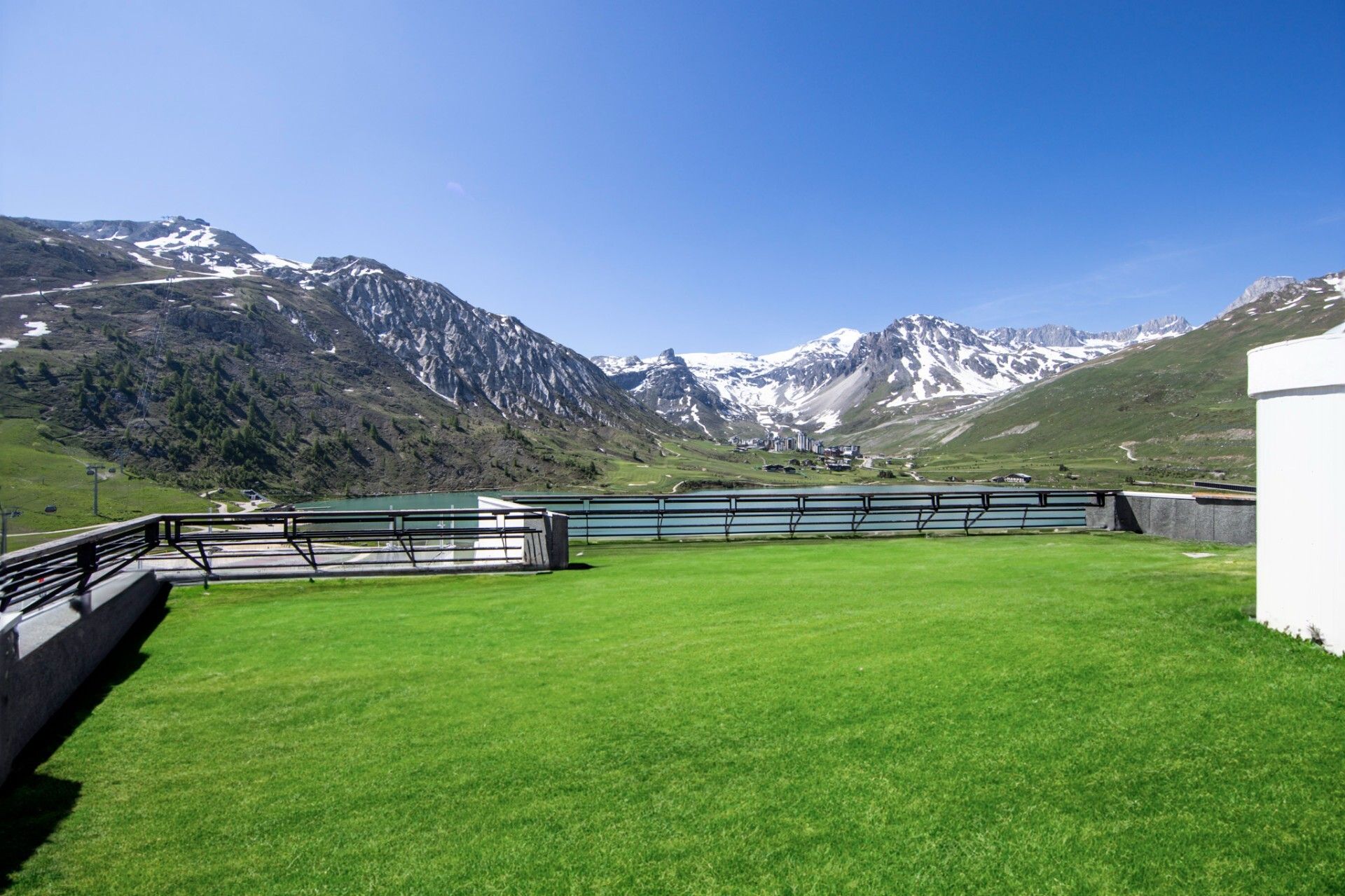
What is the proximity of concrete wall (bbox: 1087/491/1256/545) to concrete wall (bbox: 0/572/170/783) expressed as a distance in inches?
982

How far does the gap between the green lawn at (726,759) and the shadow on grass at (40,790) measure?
0.04 m

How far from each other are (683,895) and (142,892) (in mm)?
3349

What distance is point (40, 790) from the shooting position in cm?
531

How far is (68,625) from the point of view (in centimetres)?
750

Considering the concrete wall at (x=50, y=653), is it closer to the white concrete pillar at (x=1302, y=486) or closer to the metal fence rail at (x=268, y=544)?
the metal fence rail at (x=268, y=544)

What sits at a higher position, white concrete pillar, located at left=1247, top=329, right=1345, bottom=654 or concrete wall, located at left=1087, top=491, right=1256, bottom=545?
white concrete pillar, located at left=1247, top=329, right=1345, bottom=654

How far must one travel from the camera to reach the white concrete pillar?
21.9 feet

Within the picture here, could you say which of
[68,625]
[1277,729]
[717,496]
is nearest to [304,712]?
[68,625]

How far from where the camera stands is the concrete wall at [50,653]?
18.8 ft

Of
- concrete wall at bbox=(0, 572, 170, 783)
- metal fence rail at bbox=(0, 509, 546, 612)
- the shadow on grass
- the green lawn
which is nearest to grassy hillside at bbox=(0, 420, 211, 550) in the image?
metal fence rail at bbox=(0, 509, 546, 612)

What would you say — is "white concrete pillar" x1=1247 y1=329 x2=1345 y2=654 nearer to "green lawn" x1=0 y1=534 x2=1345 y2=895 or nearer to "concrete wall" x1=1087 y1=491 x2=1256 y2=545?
"green lawn" x1=0 y1=534 x2=1345 y2=895

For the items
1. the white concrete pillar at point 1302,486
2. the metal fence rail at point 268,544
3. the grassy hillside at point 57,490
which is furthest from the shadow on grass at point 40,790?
the grassy hillside at point 57,490

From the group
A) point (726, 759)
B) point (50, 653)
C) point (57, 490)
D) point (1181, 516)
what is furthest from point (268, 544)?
point (57, 490)

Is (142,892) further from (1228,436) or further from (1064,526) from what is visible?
(1228,436)
